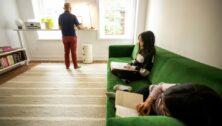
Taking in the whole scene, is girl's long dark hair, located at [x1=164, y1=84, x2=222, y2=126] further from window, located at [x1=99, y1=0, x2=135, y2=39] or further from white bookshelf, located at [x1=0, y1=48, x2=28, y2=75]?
window, located at [x1=99, y1=0, x2=135, y2=39]

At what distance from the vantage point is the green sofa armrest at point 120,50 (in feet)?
9.43

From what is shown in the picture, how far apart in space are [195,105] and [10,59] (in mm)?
3652

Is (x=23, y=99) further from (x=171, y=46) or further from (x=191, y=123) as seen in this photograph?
(x=171, y=46)

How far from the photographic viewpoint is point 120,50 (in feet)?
9.49

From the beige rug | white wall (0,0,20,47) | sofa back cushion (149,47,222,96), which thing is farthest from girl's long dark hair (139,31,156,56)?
white wall (0,0,20,47)

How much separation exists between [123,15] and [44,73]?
8.92 ft

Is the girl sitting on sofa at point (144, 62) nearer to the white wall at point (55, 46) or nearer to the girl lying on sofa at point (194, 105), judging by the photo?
the girl lying on sofa at point (194, 105)

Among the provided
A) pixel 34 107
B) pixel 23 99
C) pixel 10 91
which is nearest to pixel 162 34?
pixel 34 107

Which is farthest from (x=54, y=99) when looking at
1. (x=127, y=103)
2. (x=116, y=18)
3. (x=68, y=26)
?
(x=116, y=18)

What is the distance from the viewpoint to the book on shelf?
3.40 feet

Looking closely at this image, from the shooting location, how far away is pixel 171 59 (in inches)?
56.6

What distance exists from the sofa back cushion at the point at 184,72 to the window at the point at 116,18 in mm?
2595

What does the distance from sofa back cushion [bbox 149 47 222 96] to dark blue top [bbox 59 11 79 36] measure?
2.16m

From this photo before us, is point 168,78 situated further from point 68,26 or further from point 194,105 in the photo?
point 68,26
